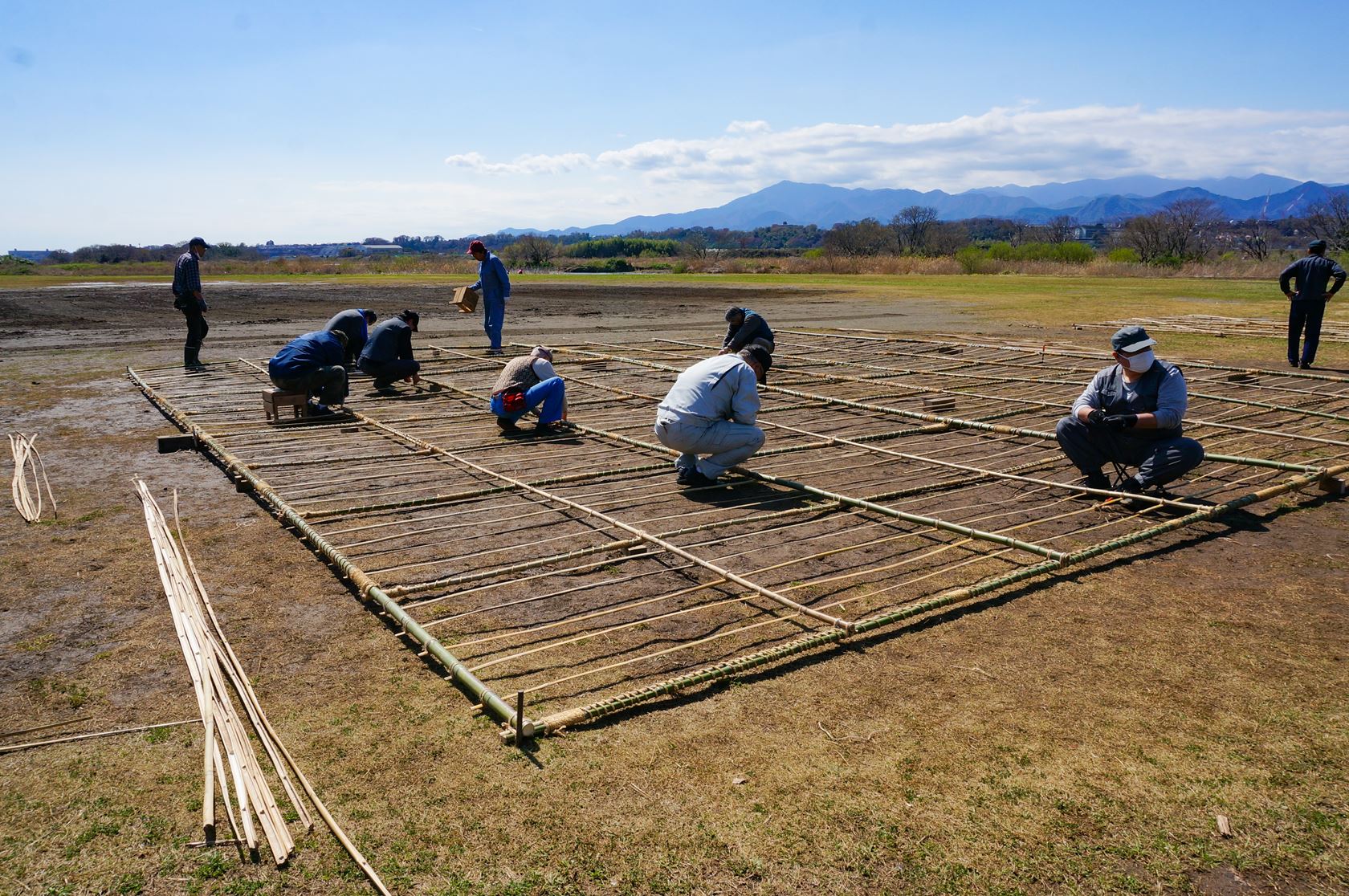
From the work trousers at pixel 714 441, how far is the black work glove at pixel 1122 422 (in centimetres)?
210

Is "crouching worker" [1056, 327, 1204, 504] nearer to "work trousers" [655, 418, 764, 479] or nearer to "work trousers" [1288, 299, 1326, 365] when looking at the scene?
"work trousers" [655, 418, 764, 479]

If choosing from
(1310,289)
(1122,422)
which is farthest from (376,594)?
(1310,289)

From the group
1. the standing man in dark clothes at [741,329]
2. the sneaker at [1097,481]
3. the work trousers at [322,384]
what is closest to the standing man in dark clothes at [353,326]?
the work trousers at [322,384]

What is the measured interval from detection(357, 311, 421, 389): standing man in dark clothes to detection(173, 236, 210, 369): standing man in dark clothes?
2.88 metres

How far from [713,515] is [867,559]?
109 cm

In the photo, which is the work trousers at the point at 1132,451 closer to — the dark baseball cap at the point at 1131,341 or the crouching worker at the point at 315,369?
the dark baseball cap at the point at 1131,341

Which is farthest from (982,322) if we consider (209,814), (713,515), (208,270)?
(208,270)

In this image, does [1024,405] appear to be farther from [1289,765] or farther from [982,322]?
[982,322]

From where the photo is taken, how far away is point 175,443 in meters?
7.08

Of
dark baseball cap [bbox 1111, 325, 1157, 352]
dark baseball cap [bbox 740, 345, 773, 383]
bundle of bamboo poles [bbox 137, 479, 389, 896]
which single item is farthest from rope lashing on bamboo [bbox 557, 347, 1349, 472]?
bundle of bamboo poles [bbox 137, 479, 389, 896]

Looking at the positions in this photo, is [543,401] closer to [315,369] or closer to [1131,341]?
[315,369]

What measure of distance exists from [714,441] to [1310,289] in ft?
29.0

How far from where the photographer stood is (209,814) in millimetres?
2467

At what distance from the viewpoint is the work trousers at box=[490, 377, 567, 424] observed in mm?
7613
